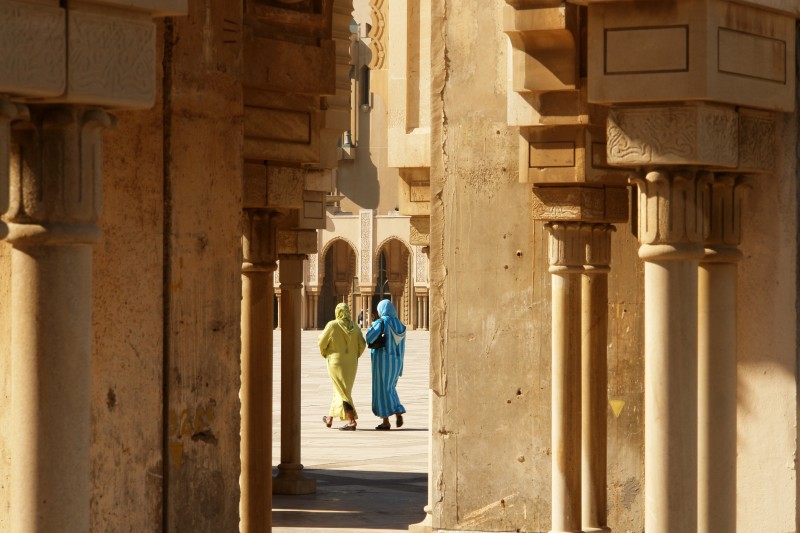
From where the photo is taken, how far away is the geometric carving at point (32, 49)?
13.8 ft

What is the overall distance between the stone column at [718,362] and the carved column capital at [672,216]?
12.5 inches

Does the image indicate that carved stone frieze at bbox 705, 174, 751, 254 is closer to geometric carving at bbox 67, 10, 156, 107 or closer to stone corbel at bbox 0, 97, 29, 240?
geometric carving at bbox 67, 10, 156, 107

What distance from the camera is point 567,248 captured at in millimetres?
8227

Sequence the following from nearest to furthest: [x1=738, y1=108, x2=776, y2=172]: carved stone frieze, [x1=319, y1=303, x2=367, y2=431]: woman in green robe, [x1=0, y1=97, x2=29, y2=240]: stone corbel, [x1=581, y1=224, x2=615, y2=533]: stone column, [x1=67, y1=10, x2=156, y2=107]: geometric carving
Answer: [x1=0, y1=97, x2=29, y2=240]: stone corbel, [x1=67, y1=10, x2=156, y2=107]: geometric carving, [x1=738, y1=108, x2=776, y2=172]: carved stone frieze, [x1=581, y1=224, x2=615, y2=533]: stone column, [x1=319, y1=303, x2=367, y2=431]: woman in green robe

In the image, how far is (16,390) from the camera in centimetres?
447

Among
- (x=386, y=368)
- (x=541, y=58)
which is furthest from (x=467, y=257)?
(x=386, y=368)

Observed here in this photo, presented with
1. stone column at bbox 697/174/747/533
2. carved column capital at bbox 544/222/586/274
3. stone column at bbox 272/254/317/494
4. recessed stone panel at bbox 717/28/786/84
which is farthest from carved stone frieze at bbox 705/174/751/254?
stone column at bbox 272/254/317/494

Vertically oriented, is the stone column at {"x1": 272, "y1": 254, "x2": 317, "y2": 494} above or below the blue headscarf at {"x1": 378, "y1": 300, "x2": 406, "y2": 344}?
below

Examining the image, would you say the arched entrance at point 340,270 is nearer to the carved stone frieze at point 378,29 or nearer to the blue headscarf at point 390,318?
the carved stone frieze at point 378,29

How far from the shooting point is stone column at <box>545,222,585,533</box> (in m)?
8.17

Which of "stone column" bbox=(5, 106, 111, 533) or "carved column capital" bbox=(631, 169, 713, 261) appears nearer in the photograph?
"stone column" bbox=(5, 106, 111, 533)

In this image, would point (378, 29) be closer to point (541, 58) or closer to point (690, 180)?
point (541, 58)

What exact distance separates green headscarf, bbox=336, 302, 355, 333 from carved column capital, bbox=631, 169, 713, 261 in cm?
1003

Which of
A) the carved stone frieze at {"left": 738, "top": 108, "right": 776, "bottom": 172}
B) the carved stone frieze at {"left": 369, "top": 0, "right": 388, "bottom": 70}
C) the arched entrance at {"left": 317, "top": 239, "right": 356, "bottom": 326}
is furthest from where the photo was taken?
the arched entrance at {"left": 317, "top": 239, "right": 356, "bottom": 326}
